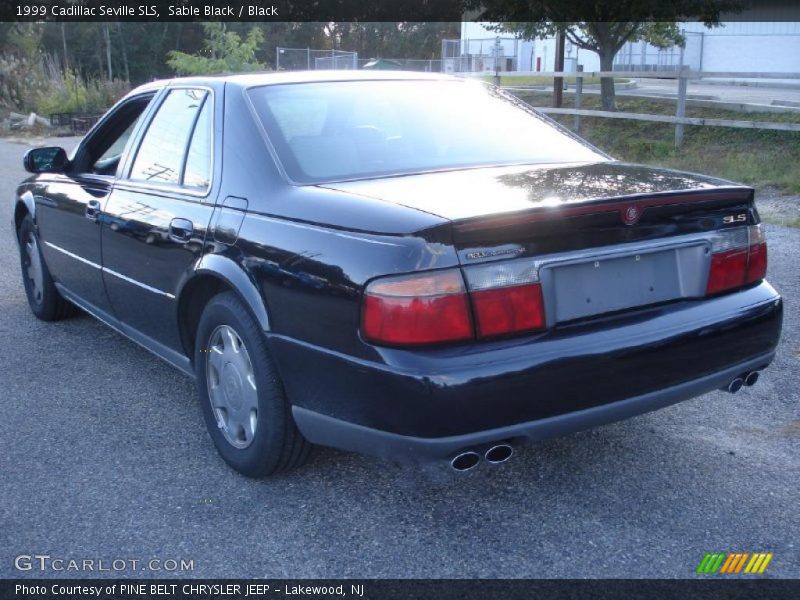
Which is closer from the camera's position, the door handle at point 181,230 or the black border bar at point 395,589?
the black border bar at point 395,589

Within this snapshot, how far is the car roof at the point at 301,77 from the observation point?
3.91 meters

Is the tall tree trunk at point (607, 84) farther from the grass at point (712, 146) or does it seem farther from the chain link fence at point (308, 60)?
the chain link fence at point (308, 60)

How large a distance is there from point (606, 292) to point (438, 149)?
1.13 metres

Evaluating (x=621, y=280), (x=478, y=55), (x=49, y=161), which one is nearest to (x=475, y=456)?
(x=621, y=280)

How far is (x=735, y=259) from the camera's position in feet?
10.9

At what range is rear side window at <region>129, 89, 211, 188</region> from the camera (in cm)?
383

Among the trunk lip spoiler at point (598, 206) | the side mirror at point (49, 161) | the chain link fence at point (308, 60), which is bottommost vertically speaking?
→ the side mirror at point (49, 161)

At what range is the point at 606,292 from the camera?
298 centimetres

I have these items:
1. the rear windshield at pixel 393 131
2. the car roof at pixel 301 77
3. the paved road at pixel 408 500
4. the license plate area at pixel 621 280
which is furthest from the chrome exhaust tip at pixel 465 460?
the car roof at pixel 301 77

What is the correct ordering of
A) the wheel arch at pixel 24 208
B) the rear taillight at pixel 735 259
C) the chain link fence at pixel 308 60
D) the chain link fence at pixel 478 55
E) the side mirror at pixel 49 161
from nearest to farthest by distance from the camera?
the rear taillight at pixel 735 259
the side mirror at pixel 49 161
the wheel arch at pixel 24 208
the chain link fence at pixel 308 60
the chain link fence at pixel 478 55

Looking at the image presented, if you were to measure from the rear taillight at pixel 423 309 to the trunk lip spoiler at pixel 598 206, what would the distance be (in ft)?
0.60
